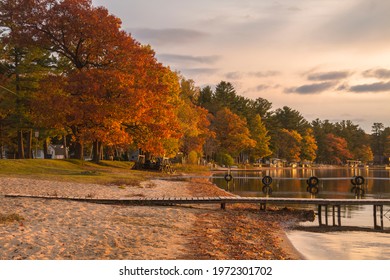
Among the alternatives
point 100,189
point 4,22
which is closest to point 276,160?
point 4,22

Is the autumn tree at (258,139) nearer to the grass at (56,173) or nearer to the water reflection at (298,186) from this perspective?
the water reflection at (298,186)

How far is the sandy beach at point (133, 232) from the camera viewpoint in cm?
1268

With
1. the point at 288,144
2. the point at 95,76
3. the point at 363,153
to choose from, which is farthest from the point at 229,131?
the point at 363,153

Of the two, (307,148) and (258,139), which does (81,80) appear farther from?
(307,148)

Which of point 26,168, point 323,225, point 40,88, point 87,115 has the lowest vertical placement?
point 323,225

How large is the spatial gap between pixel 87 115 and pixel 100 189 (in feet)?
52.7

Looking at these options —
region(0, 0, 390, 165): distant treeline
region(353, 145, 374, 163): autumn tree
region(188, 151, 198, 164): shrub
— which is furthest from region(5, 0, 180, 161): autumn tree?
region(353, 145, 374, 163): autumn tree

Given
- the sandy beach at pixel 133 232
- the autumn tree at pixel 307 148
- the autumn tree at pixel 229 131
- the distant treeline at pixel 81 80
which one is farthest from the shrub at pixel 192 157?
the autumn tree at pixel 307 148

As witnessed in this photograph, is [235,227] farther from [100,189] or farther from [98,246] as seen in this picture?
[100,189]

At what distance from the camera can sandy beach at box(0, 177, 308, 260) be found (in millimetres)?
12680

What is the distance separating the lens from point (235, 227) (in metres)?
19.3

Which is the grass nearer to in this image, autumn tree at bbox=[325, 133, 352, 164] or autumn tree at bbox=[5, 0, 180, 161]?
autumn tree at bbox=[5, 0, 180, 161]
